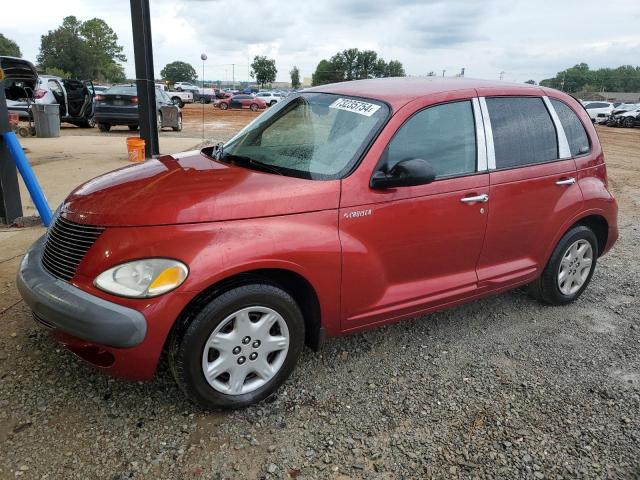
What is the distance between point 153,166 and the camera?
3.18 meters

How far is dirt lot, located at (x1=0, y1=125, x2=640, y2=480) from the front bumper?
21.1 inches

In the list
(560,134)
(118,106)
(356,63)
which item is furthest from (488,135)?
(356,63)

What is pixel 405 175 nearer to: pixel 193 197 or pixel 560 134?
pixel 193 197

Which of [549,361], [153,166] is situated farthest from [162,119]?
[549,361]

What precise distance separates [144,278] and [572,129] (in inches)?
→ 132

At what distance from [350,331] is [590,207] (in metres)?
2.30

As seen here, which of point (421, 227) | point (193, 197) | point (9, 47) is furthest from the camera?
point (9, 47)

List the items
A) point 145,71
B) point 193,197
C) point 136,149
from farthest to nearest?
point 136,149
point 145,71
point 193,197

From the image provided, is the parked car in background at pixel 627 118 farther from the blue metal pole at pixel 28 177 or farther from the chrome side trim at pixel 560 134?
the blue metal pole at pixel 28 177

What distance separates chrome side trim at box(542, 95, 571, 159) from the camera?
12.5 feet

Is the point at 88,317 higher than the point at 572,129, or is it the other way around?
the point at 572,129

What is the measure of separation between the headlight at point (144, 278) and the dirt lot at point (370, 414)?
2.43ft

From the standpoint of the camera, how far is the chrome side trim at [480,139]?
3.32 meters

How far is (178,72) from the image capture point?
11831cm
